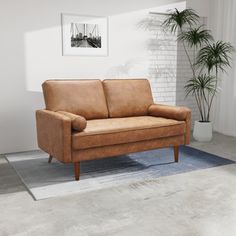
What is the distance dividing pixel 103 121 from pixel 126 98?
58 cm

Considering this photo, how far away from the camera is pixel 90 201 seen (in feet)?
8.34

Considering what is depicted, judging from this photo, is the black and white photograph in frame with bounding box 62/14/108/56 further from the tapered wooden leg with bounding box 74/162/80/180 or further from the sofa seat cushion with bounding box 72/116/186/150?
the tapered wooden leg with bounding box 74/162/80/180

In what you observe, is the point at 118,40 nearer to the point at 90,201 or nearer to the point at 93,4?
the point at 93,4

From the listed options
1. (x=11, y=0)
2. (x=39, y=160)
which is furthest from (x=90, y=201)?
(x=11, y=0)

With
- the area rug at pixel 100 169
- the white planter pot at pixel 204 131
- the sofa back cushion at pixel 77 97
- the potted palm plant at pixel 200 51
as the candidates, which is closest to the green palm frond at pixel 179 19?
the potted palm plant at pixel 200 51

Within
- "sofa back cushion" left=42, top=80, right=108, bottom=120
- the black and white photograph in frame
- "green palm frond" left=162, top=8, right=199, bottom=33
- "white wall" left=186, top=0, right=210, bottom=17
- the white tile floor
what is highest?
"white wall" left=186, top=0, right=210, bottom=17

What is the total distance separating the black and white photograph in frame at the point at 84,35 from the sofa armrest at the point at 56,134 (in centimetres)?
120

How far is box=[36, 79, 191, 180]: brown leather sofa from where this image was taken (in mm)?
2889

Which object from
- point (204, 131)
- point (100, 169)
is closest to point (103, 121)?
point (100, 169)

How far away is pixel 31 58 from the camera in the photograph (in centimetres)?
393

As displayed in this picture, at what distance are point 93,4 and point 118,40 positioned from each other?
577mm

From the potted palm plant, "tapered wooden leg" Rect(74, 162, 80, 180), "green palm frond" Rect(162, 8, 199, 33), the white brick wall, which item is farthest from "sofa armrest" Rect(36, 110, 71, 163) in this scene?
"green palm frond" Rect(162, 8, 199, 33)

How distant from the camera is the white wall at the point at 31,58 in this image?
3793mm

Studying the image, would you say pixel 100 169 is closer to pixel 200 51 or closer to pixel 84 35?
pixel 84 35
